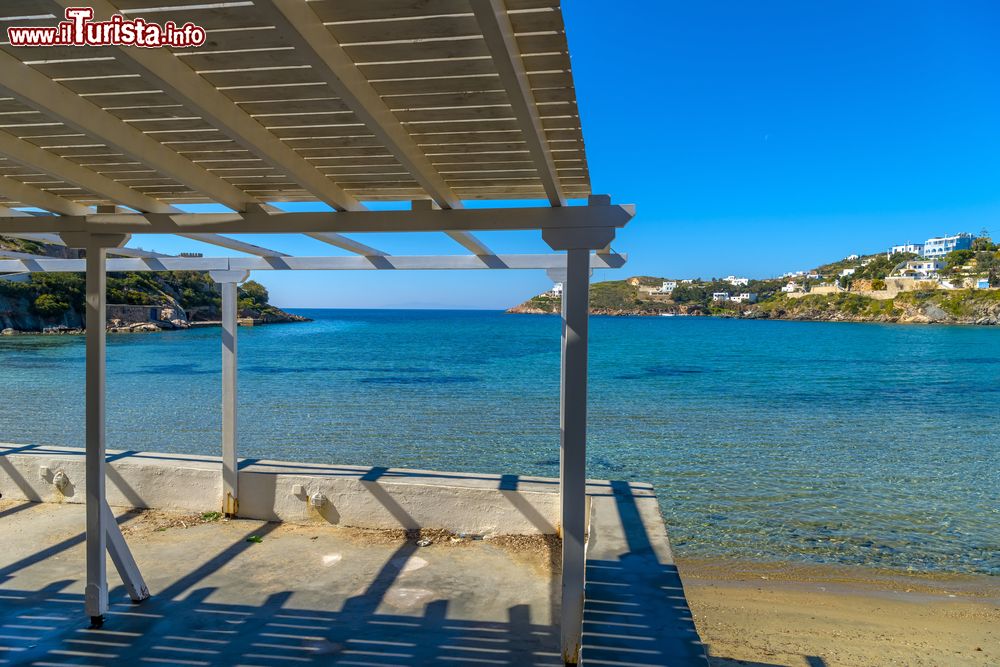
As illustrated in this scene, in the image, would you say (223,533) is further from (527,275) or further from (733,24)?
(733,24)

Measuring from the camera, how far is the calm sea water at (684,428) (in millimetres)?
8414

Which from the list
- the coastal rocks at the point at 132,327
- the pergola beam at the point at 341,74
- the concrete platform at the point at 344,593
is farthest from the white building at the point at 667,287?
the pergola beam at the point at 341,74

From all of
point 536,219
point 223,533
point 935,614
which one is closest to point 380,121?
point 536,219

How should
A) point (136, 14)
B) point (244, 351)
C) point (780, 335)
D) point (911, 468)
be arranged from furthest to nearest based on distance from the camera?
point (780, 335) → point (244, 351) → point (911, 468) → point (136, 14)

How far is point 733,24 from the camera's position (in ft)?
132

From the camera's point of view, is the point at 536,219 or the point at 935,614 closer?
the point at 536,219

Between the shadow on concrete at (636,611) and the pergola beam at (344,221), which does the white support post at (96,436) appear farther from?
the shadow on concrete at (636,611)

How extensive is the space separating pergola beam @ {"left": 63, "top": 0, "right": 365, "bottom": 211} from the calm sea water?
6.48m

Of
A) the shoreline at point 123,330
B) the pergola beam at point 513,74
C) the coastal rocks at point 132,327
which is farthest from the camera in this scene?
the coastal rocks at point 132,327

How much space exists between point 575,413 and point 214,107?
6.20 feet

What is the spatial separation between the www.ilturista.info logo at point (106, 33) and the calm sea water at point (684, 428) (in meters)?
7.25

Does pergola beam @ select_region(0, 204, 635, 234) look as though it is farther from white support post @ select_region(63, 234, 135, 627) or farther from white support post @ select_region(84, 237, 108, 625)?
white support post @ select_region(84, 237, 108, 625)

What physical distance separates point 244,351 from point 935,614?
47.8m

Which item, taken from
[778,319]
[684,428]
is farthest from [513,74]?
[778,319]
